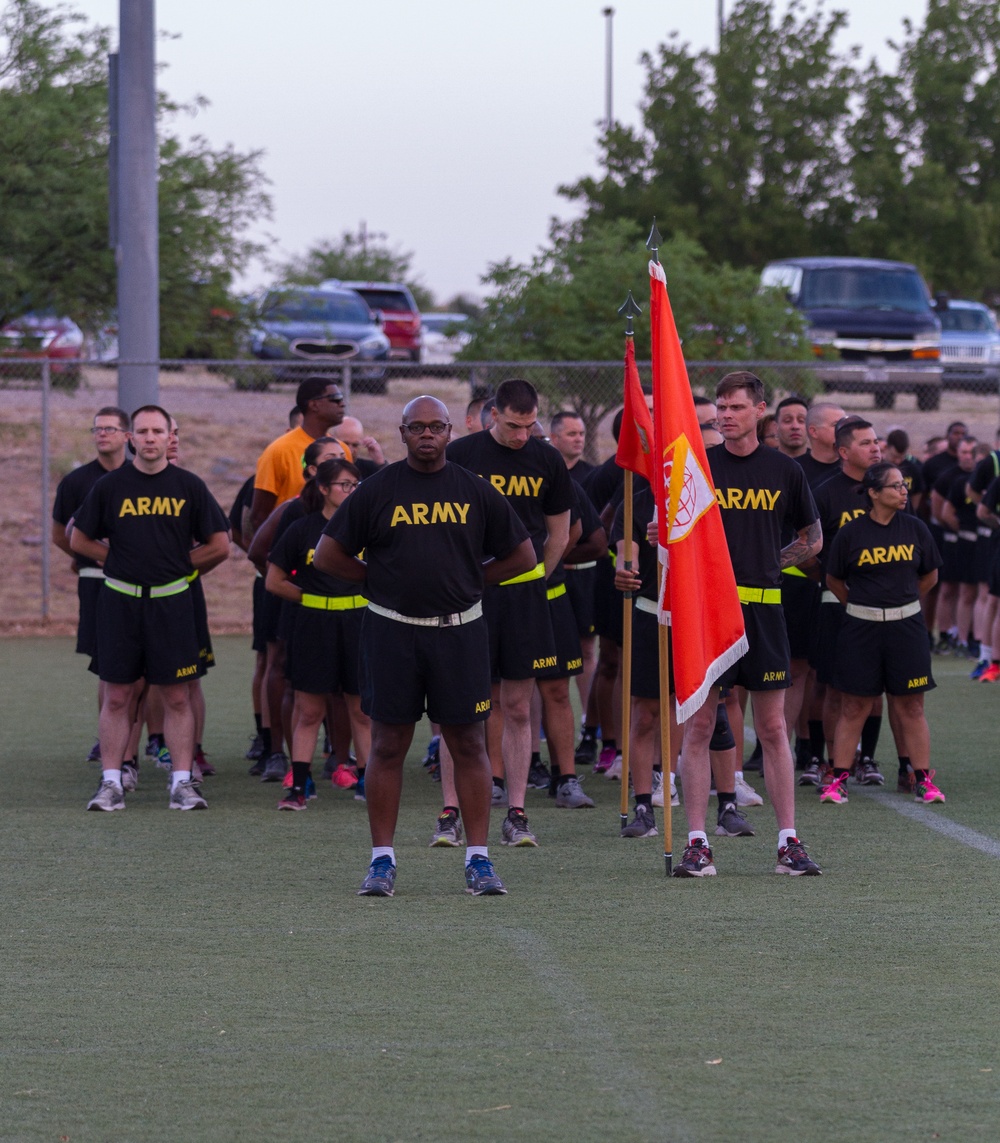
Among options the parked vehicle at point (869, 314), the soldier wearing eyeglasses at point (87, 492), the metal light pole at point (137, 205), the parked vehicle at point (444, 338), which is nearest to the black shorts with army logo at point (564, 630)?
the soldier wearing eyeglasses at point (87, 492)

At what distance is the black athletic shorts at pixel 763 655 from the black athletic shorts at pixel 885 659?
1819mm

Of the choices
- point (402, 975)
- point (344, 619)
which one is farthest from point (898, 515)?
point (402, 975)

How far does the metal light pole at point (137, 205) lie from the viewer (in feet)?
A: 54.7

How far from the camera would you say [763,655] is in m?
7.48

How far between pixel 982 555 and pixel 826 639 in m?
6.06

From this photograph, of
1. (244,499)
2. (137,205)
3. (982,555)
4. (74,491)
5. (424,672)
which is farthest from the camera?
(137,205)

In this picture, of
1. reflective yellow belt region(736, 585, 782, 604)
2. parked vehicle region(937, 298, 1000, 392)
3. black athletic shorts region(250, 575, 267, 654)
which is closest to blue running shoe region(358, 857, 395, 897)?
reflective yellow belt region(736, 585, 782, 604)

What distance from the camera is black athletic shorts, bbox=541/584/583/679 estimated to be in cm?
933

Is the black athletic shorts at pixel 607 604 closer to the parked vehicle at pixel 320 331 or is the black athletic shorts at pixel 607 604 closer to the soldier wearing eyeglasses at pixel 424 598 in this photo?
the soldier wearing eyeglasses at pixel 424 598

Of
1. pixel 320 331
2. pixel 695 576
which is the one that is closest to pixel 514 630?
pixel 695 576

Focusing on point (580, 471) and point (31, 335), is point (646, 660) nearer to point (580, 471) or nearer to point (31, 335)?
point (580, 471)

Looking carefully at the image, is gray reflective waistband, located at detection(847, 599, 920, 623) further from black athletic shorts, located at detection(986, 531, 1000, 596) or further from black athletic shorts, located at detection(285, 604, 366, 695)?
black athletic shorts, located at detection(986, 531, 1000, 596)

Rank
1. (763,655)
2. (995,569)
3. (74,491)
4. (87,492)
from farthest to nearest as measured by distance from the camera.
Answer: (995,569) → (74,491) → (87,492) → (763,655)

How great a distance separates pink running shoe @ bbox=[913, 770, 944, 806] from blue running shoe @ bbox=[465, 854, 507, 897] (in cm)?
301
